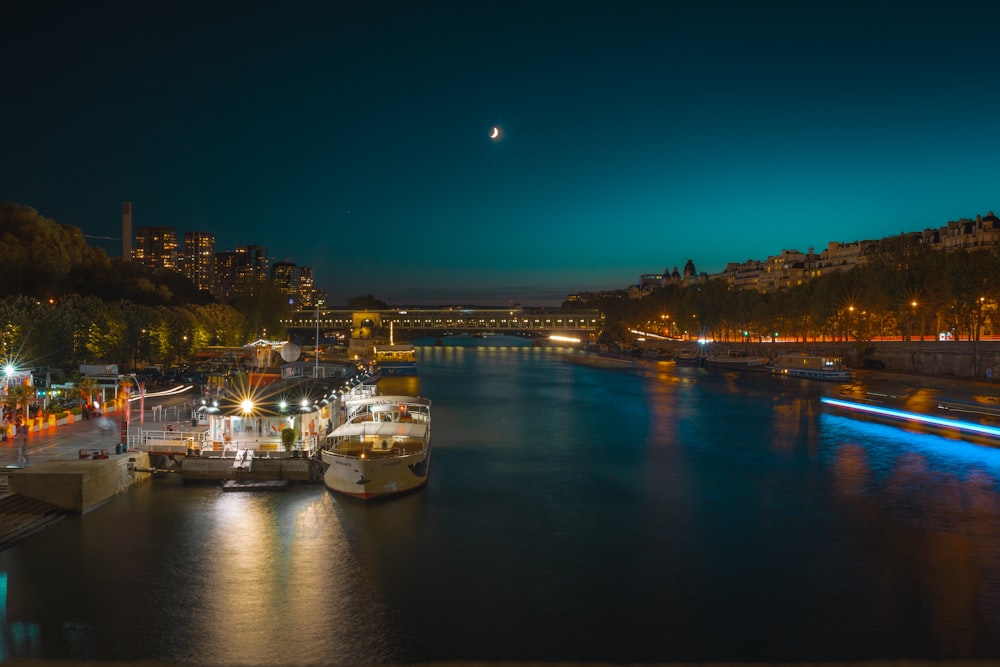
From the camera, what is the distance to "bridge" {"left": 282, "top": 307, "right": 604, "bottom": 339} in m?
132

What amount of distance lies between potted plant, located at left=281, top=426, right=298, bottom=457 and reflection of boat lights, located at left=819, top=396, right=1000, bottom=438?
23.3 m

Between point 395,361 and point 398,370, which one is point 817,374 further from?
point 395,361

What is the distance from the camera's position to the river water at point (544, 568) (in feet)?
36.0

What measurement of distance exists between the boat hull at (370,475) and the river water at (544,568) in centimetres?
36

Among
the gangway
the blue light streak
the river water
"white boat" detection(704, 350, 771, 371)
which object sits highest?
"white boat" detection(704, 350, 771, 371)

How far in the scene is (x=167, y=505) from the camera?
1753 centimetres

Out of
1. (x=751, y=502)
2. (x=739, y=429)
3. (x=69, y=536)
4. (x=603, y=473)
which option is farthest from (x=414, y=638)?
(x=739, y=429)

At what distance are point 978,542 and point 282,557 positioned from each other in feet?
43.9

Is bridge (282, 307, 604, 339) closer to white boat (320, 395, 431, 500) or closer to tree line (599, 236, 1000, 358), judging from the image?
tree line (599, 236, 1000, 358)

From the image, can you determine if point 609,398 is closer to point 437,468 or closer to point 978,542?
point 437,468

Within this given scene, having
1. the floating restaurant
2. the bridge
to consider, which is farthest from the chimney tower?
the floating restaurant

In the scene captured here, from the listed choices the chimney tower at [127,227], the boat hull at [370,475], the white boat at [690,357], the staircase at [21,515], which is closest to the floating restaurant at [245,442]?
the boat hull at [370,475]

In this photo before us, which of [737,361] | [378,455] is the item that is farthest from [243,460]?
[737,361]

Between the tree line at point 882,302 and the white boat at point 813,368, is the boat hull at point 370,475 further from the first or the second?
the tree line at point 882,302
